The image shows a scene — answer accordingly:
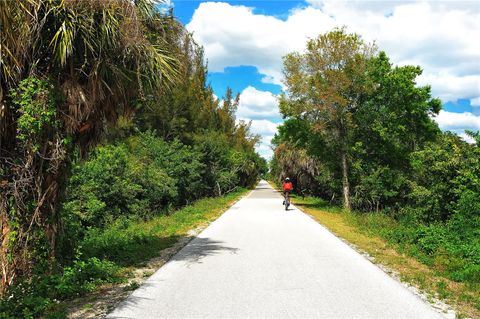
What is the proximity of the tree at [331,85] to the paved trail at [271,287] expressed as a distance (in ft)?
47.4

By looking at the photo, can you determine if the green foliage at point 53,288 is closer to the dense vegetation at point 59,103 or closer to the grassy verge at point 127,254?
the dense vegetation at point 59,103

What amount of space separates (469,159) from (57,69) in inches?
538

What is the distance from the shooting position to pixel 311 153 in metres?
27.9

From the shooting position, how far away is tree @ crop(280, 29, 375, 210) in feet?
79.0

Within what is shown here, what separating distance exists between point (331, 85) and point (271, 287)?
1930 centimetres

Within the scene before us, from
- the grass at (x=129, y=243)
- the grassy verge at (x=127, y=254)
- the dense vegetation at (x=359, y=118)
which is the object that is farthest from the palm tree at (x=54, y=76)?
the dense vegetation at (x=359, y=118)

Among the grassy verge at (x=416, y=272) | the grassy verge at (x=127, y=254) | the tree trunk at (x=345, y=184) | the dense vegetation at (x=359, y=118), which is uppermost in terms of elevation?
the dense vegetation at (x=359, y=118)

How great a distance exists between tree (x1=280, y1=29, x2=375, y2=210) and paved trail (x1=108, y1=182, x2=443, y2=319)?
14444 mm

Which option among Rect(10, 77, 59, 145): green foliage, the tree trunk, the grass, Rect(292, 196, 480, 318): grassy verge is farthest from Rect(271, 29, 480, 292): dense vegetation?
Rect(10, 77, 59, 145): green foliage

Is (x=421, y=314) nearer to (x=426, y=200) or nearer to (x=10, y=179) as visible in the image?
(x=10, y=179)

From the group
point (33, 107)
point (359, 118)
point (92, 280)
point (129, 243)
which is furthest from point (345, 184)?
point (33, 107)

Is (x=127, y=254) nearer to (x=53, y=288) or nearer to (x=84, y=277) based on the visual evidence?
(x=84, y=277)

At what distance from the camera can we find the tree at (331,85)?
949 inches

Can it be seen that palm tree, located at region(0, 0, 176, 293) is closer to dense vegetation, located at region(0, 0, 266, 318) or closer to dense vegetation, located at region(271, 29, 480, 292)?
dense vegetation, located at region(0, 0, 266, 318)
